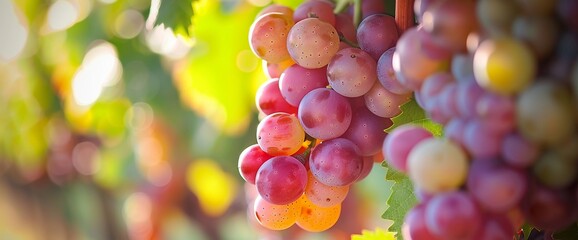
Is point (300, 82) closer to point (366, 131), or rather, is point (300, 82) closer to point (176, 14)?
point (366, 131)

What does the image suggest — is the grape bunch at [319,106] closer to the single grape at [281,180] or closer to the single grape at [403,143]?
the single grape at [281,180]

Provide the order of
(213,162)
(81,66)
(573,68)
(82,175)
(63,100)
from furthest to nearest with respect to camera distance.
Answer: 1. (82,175)
2. (63,100)
3. (213,162)
4. (81,66)
5. (573,68)

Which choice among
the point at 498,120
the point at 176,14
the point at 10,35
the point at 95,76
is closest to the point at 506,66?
the point at 498,120

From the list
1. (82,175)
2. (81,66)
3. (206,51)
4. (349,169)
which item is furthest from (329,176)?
(82,175)

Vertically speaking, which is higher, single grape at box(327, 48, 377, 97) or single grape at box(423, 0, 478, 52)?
single grape at box(423, 0, 478, 52)

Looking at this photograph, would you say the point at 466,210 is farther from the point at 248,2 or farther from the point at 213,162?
the point at 213,162

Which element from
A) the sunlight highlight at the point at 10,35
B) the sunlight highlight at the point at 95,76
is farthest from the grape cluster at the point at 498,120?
the sunlight highlight at the point at 10,35

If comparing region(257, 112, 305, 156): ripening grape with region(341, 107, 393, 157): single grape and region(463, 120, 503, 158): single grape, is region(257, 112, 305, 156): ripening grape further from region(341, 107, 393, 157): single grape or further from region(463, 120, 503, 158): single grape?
region(463, 120, 503, 158): single grape

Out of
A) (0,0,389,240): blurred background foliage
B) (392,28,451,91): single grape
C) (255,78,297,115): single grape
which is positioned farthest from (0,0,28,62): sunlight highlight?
(392,28,451,91): single grape
